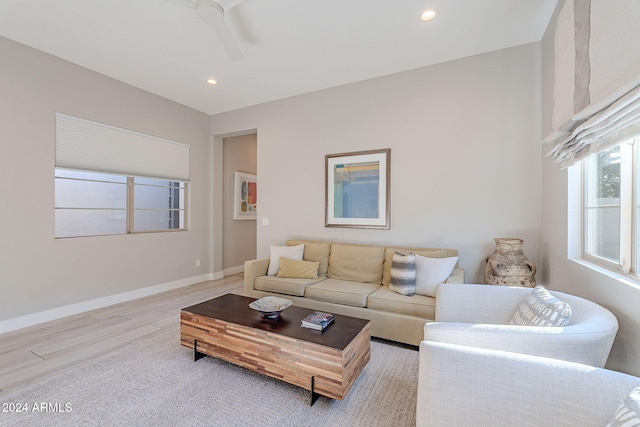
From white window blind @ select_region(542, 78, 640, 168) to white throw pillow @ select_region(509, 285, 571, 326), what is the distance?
0.81 metres

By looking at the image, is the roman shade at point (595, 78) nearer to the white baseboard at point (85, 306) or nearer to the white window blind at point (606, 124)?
the white window blind at point (606, 124)

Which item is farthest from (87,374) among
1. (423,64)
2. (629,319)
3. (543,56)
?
(543,56)

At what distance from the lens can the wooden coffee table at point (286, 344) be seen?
5.37 ft

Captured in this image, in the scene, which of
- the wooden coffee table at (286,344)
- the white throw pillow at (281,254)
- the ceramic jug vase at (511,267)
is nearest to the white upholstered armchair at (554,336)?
the wooden coffee table at (286,344)

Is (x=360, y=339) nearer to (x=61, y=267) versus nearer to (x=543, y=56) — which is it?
(x=543, y=56)

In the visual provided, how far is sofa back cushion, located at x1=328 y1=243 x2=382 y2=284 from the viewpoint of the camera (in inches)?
123

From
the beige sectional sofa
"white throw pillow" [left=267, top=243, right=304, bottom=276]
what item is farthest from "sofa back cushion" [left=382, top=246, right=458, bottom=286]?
"white throw pillow" [left=267, top=243, right=304, bottom=276]

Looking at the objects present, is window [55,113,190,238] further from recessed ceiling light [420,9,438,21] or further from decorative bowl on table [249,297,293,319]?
recessed ceiling light [420,9,438,21]

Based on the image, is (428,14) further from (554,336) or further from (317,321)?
(317,321)

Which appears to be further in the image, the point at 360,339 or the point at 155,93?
the point at 155,93

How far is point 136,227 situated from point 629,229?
494 centimetres

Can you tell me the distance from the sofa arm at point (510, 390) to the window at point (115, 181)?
4.12 meters

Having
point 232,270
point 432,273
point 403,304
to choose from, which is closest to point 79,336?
point 232,270

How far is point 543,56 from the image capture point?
8.64 ft
